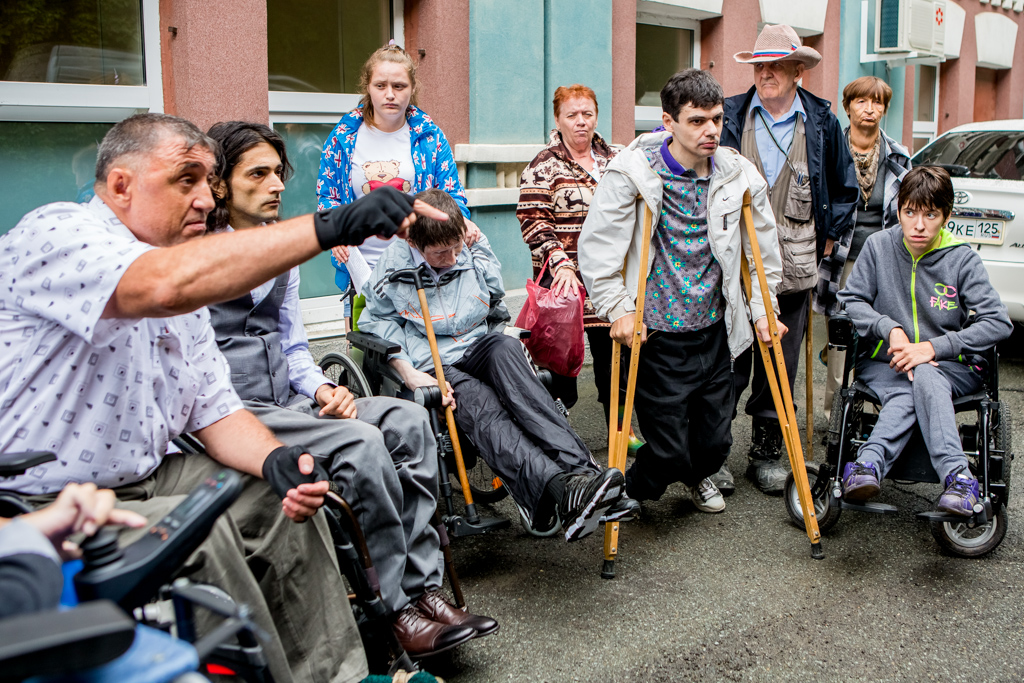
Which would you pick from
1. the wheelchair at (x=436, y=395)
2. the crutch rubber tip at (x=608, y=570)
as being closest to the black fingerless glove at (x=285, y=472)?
the wheelchair at (x=436, y=395)

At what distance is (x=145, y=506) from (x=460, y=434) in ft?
5.88

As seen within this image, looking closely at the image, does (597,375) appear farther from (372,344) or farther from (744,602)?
(744,602)

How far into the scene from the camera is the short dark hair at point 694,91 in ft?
12.7

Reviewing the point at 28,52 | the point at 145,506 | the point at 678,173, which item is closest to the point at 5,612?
the point at 145,506

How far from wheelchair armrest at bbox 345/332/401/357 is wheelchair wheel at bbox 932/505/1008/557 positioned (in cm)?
245

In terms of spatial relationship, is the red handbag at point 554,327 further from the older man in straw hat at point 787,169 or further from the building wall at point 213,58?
the building wall at point 213,58

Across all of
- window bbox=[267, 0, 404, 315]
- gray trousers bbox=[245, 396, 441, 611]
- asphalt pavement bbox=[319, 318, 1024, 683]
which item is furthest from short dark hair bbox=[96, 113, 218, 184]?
window bbox=[267, 0, 404, 315]

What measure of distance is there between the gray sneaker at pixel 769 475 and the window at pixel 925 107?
11453 millimetres

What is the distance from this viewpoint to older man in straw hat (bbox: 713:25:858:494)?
15.9ft

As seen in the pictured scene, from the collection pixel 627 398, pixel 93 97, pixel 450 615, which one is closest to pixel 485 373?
pixel 627 398

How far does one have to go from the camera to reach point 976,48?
1517cm

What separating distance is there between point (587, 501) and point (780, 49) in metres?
2.74

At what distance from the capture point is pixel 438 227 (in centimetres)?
407

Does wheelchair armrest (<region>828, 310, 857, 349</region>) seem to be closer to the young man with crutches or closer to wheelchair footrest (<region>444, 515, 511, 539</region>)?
the young man with crutches
